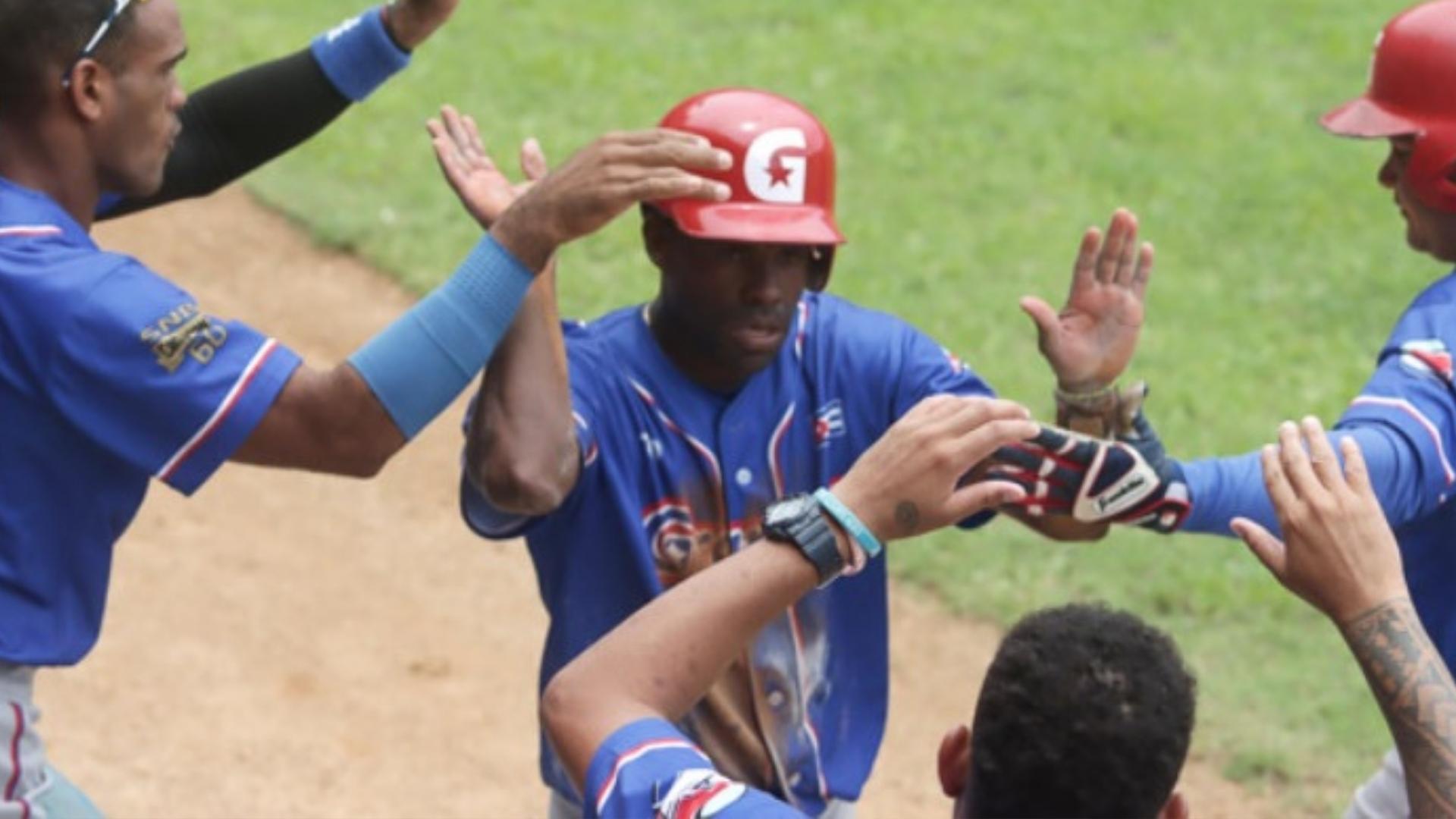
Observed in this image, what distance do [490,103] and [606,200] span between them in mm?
7833

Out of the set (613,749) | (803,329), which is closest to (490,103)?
(803,329)

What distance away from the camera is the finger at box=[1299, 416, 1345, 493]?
3006 mm

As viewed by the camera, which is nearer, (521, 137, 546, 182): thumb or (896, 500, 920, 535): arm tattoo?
(896, 500, 920, 535): arm tattoo

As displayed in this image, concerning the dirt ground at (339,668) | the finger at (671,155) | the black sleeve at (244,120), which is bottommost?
the dirt ground at (339,668)

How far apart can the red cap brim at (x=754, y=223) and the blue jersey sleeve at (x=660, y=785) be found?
1.46m

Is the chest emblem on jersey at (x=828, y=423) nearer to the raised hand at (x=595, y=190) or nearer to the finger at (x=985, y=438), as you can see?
the raised hand at (x=595, y=190)

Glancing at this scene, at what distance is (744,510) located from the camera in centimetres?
436

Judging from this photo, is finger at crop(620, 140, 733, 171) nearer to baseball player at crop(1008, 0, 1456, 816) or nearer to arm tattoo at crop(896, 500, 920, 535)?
baseball player at crop(1008, 0, 1456, 816)

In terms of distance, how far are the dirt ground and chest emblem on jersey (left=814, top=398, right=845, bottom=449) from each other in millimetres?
2498

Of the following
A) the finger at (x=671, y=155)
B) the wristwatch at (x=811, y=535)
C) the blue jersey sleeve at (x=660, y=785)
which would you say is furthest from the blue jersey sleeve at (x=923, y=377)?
the blue jersey sleeve at (x=660, y=785)

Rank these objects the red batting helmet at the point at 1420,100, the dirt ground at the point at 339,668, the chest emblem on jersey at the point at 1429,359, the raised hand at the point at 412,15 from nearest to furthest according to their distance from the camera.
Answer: the chest emblem on jersey at the point at 1429,359
the red batting helmet at the point at 1420,100
the raised hand at the point at 412,15
the dirt ground at the point at 339,668

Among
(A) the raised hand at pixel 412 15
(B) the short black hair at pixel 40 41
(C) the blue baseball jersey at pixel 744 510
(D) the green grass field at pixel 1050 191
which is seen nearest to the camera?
(B) the short black hair at pixel 40 41

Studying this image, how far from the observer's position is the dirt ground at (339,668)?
6727 millimetres

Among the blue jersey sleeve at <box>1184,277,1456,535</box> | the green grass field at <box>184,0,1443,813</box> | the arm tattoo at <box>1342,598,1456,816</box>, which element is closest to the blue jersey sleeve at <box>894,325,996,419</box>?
the blue jersey sleeve at <box>1184,277,1456,535</box>
